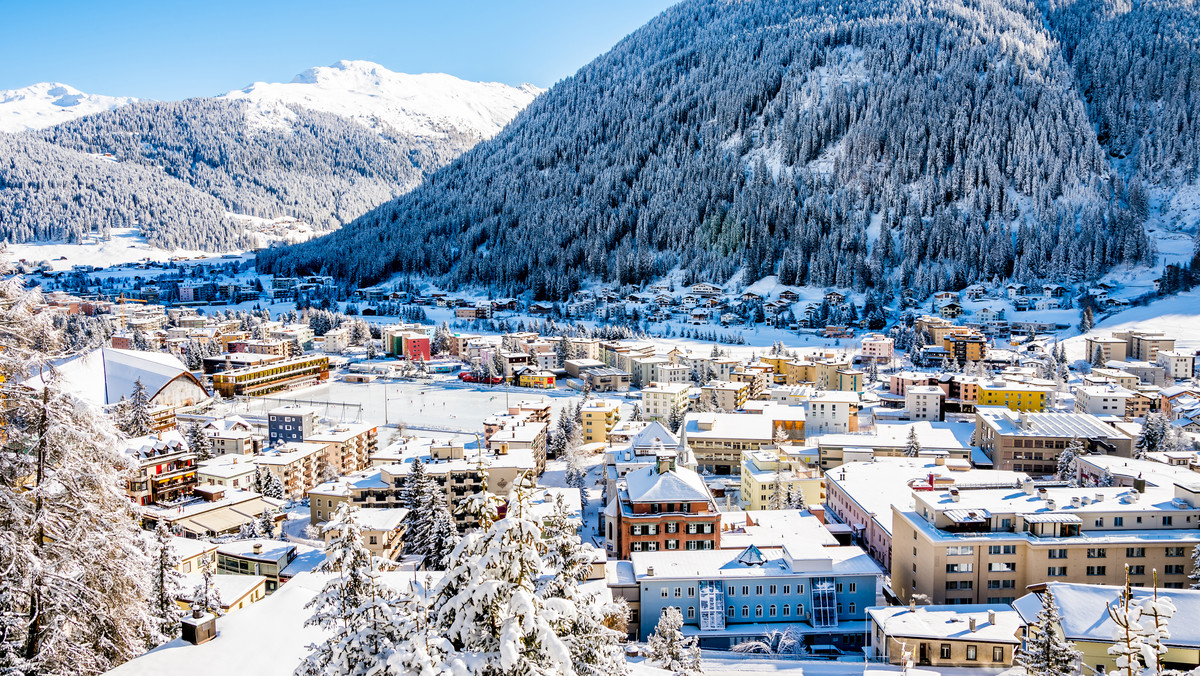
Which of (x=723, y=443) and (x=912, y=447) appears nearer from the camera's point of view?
(x=912, y=447)

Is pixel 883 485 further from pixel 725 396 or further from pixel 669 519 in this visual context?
pixel 725 396

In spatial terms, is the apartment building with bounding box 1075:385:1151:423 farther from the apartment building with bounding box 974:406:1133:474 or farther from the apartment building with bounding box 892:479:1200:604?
the apartment building with bounding box 892:479:1200:604

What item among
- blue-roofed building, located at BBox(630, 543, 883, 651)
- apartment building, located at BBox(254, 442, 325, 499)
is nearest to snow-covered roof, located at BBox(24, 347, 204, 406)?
apartment building, located at BBox(254, 442, 325, 499)

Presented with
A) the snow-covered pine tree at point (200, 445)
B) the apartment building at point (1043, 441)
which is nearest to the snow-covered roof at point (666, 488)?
the apartment building at point (1043, 441)

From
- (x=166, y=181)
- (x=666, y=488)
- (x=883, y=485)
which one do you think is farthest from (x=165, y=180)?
(x=883, y=485)

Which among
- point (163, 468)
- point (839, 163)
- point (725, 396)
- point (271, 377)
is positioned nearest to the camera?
point (163, 468)

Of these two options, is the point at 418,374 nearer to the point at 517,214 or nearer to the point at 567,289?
the point at 567,289

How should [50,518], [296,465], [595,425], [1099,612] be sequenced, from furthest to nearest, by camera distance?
[595,425]
[296,465]
[1099,612]
[50,518]

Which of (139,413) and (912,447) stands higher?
(139,413)
